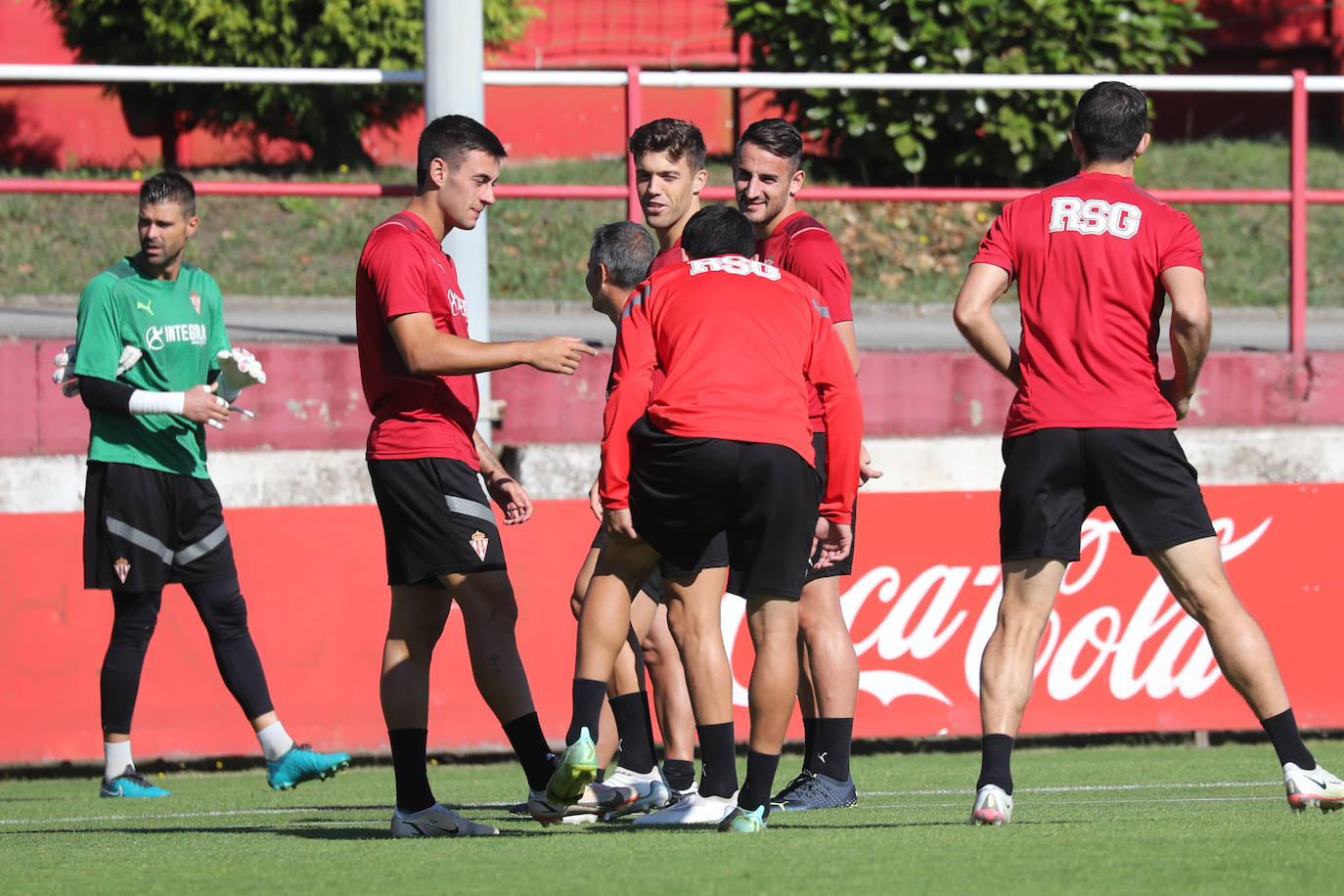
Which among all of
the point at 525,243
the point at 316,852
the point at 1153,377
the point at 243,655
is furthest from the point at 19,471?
the point at 525,243

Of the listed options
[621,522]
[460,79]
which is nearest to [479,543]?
[621,522]

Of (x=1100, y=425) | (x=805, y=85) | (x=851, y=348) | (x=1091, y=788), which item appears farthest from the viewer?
(x=805, y=85)

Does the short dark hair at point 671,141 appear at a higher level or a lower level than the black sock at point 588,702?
higher

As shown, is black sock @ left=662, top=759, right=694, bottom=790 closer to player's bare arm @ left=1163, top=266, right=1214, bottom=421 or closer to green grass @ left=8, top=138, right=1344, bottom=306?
player's bare arm @ left=1163, top=266, right=1214, bottom=421

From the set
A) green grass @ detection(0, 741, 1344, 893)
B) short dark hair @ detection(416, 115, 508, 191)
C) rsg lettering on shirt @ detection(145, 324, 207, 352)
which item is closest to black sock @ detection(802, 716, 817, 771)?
green grass @ detection(0, 741, 1344, 893)

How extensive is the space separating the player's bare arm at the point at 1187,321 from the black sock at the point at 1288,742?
878 mm

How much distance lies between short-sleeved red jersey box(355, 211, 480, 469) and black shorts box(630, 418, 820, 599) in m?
0.68

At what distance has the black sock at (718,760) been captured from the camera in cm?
439

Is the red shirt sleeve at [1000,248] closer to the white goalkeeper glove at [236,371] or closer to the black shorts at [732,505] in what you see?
the black shorts at [732,505]

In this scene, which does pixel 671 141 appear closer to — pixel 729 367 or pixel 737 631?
pixel 729 367

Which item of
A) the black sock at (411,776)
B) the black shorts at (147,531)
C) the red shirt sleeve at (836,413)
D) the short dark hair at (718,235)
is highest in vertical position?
the short dark hair at (718,235)

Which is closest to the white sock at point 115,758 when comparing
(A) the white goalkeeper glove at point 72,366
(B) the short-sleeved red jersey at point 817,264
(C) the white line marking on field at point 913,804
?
(C) the white line marking on field at point 913,804

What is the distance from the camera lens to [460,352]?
4559 mm

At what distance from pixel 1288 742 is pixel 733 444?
5.70ft
